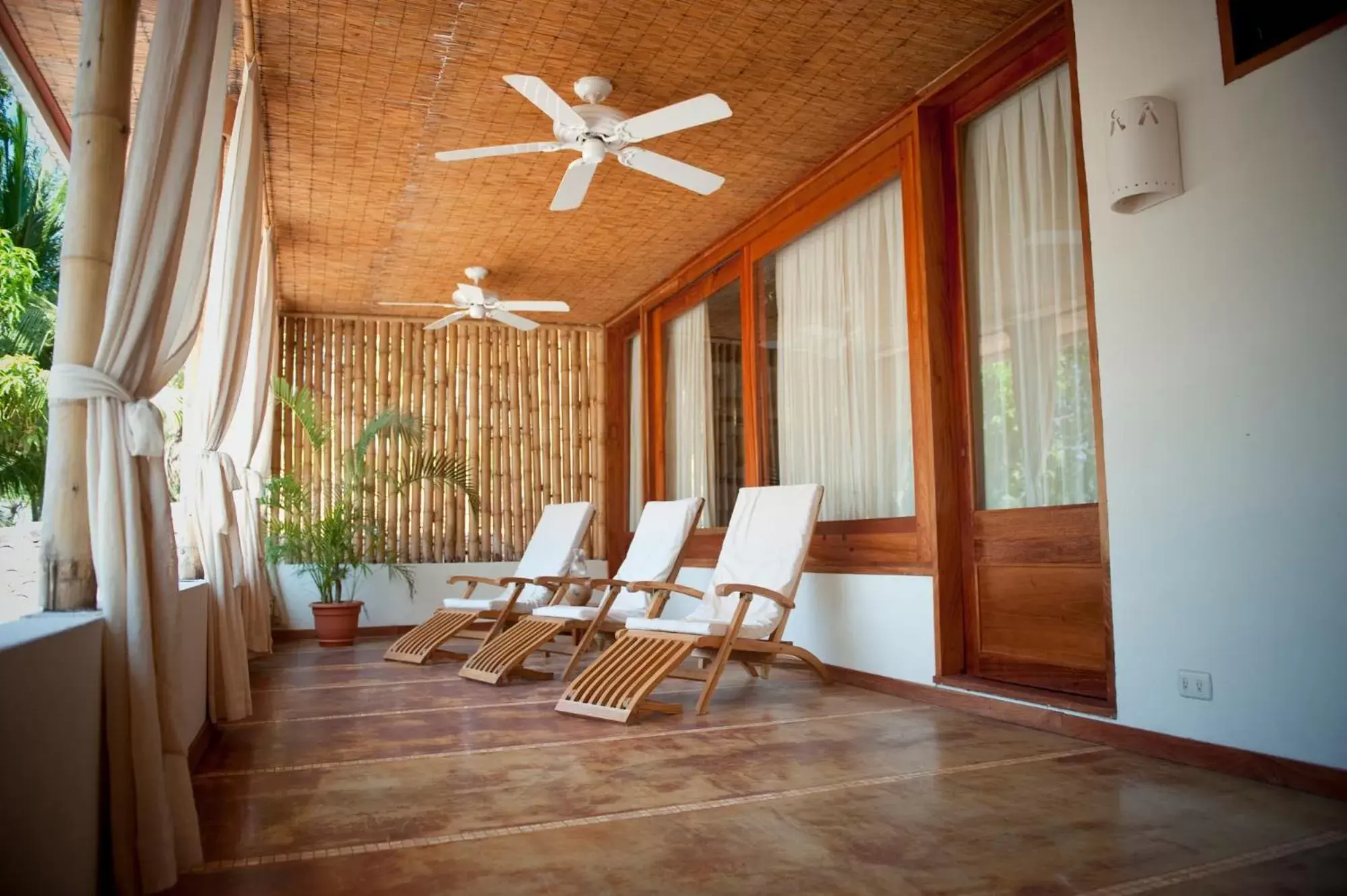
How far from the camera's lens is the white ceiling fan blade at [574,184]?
4.21 m

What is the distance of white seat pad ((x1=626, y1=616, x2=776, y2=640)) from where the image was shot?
4.19 m

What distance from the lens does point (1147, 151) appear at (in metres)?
3.14

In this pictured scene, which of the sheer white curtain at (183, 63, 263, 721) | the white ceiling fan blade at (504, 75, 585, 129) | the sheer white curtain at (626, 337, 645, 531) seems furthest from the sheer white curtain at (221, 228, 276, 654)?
the sheer white curtain at (626, 337, 645, 531)

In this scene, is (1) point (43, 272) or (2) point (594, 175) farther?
(1) point (43, 272)

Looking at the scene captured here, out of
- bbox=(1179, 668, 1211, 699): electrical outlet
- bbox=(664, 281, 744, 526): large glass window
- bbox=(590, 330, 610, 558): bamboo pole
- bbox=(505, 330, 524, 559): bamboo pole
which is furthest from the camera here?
bbox=(590, 330, 610, 558): bamboo pole

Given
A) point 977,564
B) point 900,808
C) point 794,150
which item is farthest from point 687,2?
point 900,808

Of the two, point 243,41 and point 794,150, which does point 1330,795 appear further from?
point 243,41

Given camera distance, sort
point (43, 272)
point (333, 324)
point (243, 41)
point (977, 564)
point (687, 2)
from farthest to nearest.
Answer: point (333, 324)
point (43, 272)
point (977, 564)
point (243, 41)
point (687, 2)

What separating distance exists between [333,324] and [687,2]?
5.75 meters

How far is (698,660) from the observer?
225 inches

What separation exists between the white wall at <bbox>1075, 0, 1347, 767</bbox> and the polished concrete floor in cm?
32

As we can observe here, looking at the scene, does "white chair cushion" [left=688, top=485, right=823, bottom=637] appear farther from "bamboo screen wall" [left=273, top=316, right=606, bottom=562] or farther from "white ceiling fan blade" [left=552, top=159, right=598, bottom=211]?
"bamboo screen wall" [left=273, top=316, right=606, bottom=562]

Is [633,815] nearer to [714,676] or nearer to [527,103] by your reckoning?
[714,676]

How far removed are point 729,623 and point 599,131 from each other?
2.28m
